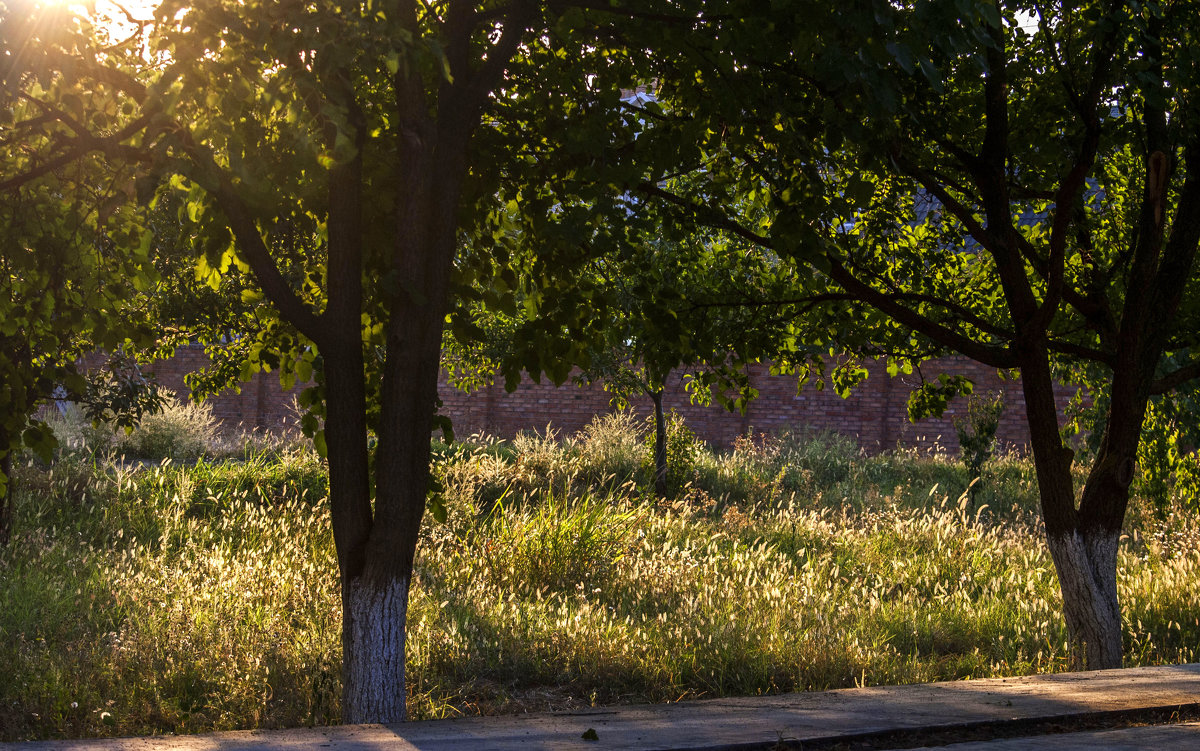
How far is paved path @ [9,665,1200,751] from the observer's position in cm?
217

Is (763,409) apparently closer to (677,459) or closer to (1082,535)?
(677,459)

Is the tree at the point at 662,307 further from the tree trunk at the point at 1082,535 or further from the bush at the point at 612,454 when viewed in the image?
the bush at the point at 612,454

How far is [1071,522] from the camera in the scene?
5414 mm

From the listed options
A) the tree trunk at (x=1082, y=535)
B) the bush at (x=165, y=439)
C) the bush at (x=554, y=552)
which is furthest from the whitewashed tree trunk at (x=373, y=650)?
the bush at (x=165, y=439)

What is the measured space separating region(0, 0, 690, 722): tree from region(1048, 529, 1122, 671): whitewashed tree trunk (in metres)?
3.36

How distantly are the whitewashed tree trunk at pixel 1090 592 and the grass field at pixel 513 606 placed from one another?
286mm

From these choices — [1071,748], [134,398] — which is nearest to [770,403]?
[134,398]

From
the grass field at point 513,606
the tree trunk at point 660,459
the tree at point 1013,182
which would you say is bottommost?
the grass field at point 513,606

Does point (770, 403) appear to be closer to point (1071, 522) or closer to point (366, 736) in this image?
point (1071, 522)

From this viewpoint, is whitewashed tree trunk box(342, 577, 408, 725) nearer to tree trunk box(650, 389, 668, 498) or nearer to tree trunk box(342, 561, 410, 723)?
tree trunk box(342, 561, 410, 723)

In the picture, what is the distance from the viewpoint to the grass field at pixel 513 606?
495 cm

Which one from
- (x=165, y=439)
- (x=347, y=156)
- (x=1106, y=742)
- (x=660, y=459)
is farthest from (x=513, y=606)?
(x=165, y=439)

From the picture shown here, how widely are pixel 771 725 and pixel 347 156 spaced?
2.04m

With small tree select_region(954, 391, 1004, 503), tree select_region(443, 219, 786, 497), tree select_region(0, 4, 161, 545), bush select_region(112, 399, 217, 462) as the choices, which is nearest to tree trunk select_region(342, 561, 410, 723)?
tree select_region(443, 219, 786, 497)
